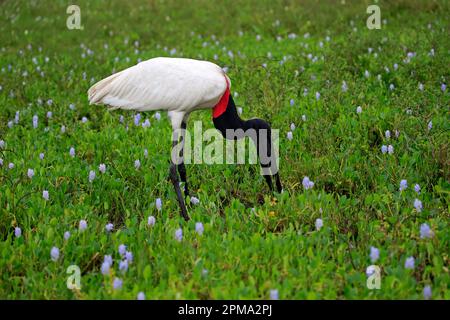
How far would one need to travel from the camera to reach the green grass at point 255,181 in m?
3.80

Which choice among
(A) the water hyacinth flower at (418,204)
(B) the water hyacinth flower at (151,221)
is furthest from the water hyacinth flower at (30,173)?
(A) the water hyacinth flower at (418,204)

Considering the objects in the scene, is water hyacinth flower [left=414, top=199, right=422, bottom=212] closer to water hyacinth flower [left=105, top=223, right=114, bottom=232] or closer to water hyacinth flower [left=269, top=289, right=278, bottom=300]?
water hyacinth flower [left=269, top=289, right=278, bottom=300]

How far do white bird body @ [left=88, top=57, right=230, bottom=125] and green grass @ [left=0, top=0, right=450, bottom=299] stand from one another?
2.18ft

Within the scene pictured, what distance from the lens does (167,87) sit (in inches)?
193

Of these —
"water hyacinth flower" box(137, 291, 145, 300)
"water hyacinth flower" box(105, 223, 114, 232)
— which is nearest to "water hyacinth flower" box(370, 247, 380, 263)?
"water hyacinth flower" box(137, 291, 145, 300)

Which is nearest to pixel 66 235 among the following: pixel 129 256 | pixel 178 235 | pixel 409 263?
pixel 129 256

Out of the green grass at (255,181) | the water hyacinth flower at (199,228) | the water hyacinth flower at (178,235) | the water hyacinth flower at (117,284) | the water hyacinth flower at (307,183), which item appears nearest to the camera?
the water hyacinth flower at (117,284)

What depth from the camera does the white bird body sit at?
485cm

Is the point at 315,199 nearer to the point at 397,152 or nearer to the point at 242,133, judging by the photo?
the point at 242,133

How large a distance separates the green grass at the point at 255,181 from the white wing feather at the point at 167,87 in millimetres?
681

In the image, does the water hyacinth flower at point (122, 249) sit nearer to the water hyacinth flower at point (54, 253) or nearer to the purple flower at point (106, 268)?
the purple flower at point (106, 268)

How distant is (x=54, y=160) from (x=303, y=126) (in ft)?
7.90

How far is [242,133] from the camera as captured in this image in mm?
5098
